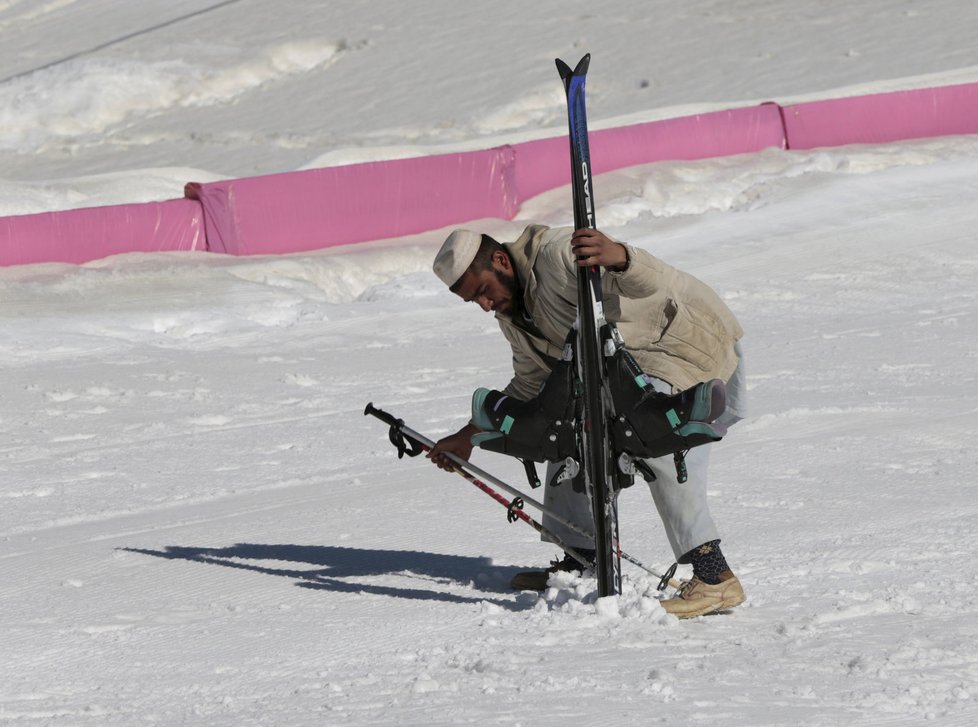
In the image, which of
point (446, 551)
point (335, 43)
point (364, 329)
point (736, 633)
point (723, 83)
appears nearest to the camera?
point (736, 633)

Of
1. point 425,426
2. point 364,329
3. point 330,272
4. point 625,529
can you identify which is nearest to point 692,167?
point 330,272

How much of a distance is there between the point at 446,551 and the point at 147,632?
1254mm

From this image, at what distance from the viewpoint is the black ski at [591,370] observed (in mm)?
3934

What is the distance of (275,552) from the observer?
541 centimetres

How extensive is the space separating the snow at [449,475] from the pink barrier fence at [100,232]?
0.78 ft

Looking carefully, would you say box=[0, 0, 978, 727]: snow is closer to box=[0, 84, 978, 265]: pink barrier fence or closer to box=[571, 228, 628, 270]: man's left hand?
box=[0, 84, 978, 265]: pink barrier fence

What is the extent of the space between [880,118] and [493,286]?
11.7 meters

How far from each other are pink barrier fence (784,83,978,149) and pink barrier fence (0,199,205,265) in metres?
6.18

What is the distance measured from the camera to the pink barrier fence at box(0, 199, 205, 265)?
1119 cm

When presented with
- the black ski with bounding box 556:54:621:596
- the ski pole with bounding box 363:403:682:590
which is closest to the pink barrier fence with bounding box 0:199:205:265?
the ski pole with bounding box 363:403:682:590

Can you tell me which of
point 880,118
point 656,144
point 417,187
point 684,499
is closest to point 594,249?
point 684,499

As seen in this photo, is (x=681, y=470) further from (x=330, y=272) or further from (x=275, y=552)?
(x=330, y=272)

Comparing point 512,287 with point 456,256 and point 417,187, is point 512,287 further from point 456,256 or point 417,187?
point 417,187

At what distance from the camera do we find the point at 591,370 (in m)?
3.97
